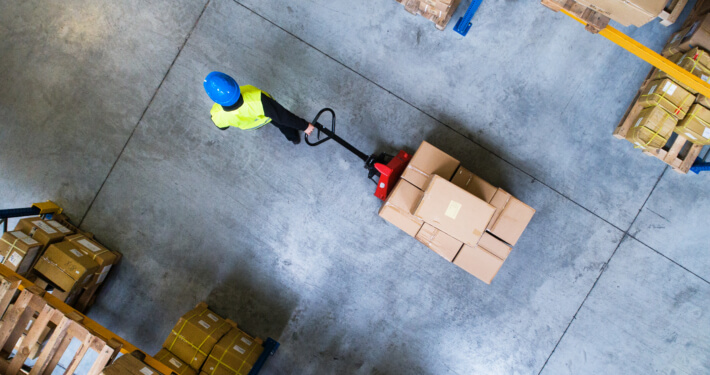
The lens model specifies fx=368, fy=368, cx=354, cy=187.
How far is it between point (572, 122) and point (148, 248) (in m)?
5.67

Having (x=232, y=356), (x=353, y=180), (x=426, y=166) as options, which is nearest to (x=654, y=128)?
(x=426, y=166)

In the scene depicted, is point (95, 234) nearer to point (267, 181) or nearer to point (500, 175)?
point (267, 181)

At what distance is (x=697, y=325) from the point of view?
4.62 metres

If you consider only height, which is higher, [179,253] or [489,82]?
[489,82]

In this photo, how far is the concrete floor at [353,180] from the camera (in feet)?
15.2

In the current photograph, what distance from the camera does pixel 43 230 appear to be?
4289 millimetres

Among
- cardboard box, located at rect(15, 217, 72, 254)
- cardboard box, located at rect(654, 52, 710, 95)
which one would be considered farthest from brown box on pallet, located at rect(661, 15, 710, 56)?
cardboard box, located at rect(15, 217, 72, 254)

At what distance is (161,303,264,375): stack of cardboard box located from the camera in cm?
400

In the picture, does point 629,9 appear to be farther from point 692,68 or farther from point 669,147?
point 669,147

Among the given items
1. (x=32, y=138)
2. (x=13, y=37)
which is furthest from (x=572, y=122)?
(x=13, y=37)

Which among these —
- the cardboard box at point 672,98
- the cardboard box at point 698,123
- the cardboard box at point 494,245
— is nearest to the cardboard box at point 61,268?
the cardboard box at point 494,245

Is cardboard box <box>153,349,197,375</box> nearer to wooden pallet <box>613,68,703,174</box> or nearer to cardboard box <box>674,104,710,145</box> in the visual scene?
wooden pallet <box>613,68,703,174</box>

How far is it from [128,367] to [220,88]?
2.76m

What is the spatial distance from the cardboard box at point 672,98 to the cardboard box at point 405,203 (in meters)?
2.93
